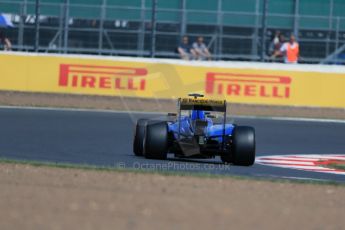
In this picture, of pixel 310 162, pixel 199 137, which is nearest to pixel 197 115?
pixel 199 137

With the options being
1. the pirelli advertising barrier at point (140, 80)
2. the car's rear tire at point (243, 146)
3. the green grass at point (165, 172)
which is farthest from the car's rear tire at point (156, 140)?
the pirelli advertising barrier at point (140, 80)

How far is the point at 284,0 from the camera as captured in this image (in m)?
26.5

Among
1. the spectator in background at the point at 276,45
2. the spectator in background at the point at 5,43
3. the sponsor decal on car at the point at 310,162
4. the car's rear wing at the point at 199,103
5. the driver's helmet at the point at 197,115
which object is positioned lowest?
the sponsor decal on car at the point at 310,162

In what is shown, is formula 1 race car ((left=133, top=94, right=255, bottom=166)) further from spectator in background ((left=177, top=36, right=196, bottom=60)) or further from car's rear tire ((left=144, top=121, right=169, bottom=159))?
spectator in background ((left=177, top=36, right=196, bottom=60))

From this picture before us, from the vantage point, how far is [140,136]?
14.2 metres

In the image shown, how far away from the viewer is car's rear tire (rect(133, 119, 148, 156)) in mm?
14008

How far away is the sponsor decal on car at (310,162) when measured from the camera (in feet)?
47.0

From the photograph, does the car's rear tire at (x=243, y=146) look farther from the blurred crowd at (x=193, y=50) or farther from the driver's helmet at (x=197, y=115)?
the blurred crowd at (x=193, y=50)

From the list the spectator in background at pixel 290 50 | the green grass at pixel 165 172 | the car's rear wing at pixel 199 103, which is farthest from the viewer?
the spectator in background at pixel 290 50

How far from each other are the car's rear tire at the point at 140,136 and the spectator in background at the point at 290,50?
38.9ft

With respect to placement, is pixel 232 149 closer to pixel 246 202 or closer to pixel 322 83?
pixel 246 202

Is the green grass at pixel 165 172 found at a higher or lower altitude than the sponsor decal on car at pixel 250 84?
lower

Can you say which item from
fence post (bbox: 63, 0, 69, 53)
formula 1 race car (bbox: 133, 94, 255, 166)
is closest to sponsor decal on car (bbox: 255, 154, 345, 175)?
formula 1 race car (bbox: 133, 94, 255, 166)

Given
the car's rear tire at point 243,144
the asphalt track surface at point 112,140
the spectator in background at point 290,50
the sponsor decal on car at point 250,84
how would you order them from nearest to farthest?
1. the car's rear tire at point 243,144
2. the asphalt track surface at point 112,140
3. the sponsor decal on car at point 250,84
4. the spectator in background at point 290,50
